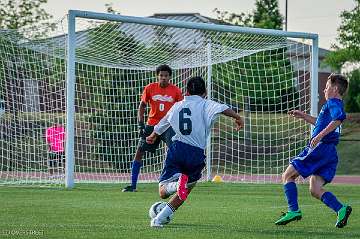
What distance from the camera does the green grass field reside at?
970 cm

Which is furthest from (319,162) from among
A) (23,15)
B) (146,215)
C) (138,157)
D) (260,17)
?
(260,17)

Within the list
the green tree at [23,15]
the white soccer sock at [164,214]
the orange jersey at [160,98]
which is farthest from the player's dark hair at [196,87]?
the green tree at [23,15]

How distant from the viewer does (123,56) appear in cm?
2083

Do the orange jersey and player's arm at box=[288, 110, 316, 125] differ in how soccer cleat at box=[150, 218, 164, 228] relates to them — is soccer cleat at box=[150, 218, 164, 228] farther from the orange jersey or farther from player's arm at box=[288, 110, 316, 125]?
the orange jersey

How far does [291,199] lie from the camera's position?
10.9m

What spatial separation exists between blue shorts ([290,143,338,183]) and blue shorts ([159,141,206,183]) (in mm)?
1078

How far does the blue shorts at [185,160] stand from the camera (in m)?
10.6

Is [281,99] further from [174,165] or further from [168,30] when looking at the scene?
[174,165]

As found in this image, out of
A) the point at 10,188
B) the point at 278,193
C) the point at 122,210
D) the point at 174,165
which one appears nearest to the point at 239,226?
the point at 174,165

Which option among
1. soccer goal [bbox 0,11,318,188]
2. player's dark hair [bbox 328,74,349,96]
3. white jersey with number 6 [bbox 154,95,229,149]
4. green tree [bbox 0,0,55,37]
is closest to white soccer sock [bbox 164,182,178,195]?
white jersey with number 6 [bbox 154,95,229,149]

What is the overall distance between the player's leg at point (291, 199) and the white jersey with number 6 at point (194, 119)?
1.03 m

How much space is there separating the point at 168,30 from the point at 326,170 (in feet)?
40.4

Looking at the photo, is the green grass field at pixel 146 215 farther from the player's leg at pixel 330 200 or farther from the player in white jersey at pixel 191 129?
the player in white jersey at pixel 191 129

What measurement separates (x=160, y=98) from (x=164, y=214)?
6.04 meters
